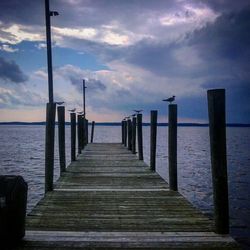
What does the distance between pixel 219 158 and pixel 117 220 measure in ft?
6.72

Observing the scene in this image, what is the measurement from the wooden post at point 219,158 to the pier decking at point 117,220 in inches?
10.7

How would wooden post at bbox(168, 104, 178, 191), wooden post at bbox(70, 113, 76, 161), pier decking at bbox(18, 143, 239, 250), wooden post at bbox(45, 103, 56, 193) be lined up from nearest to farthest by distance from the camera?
pier decking at bbox(18, 143, 239, 250), wooden post at bbox(45, 103, 56, 193), wooden post at bbox(168, 104, 178, 191), wooden post at bbox(70, 113, 76, 161)

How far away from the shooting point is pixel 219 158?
596 cm

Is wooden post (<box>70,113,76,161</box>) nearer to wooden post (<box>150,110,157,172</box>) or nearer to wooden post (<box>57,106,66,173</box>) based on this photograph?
wooden post (<box>57,106,66,173</box>)

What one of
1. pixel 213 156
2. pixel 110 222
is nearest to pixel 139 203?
pixel 110 222

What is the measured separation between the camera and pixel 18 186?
5.00 meters

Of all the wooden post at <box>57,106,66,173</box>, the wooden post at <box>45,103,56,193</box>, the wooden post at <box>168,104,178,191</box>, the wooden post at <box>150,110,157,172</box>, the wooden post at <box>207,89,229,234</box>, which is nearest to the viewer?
the wooden post at <box>207,89,229,234</box>

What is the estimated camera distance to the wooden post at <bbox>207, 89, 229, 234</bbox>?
5.89 metres

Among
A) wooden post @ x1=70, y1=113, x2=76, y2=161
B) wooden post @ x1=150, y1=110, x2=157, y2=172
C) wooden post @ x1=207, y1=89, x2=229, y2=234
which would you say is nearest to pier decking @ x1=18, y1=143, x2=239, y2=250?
wooden post @ x1=207, y1=89, x2=229, y2=234

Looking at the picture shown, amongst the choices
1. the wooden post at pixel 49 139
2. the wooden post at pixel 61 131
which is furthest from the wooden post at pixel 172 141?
the wooden post at pixel 61 131

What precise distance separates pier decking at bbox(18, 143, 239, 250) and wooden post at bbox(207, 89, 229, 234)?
272 mm

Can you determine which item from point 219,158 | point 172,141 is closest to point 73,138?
point 172,141

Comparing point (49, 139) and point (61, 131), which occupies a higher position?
point (61, 131)

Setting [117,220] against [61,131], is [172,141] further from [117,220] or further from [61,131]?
[61,131]
